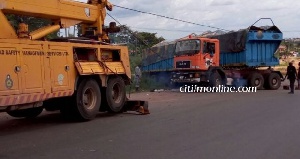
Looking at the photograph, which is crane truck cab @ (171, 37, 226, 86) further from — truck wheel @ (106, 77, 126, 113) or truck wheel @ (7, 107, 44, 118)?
truck wheel @ (7, 107, 44, 118)

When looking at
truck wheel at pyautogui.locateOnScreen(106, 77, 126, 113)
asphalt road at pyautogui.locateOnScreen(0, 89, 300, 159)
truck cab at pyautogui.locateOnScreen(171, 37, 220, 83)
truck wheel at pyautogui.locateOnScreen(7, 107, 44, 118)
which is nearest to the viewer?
asphalt road at pyautogui.locateOnScreen(0, 89, 300, 159)

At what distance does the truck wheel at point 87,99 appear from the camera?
10.7 meters

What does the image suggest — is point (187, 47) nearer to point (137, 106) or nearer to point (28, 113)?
point (137, 106)

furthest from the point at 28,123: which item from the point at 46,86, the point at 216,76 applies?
the point at 216,76

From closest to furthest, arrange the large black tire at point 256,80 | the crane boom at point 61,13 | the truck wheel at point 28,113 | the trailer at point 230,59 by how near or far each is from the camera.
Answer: the crane boom at point 61,13 → the truck wheel at point 28,113 → the trailer at point 230,59 → the large black tire at point 256,80

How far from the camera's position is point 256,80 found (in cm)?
2427

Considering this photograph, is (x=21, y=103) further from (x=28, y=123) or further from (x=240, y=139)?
(x=240, y=139)

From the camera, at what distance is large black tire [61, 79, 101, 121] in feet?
34.9

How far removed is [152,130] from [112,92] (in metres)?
3.21

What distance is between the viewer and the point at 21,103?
29.0 ft

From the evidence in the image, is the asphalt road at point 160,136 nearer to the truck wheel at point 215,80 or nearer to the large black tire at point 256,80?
the truck wheel at point 215,80

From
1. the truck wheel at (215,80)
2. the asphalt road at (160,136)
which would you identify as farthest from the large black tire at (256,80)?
the asphalt road at (160,136)

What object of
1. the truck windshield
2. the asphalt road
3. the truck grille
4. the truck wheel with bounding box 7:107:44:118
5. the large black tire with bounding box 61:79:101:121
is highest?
the truck windshield

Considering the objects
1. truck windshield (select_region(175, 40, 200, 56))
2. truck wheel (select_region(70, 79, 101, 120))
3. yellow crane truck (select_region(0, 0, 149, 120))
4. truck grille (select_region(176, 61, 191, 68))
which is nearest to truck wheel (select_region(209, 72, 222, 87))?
truck grille (select_region(176, 61, 191, 68))
